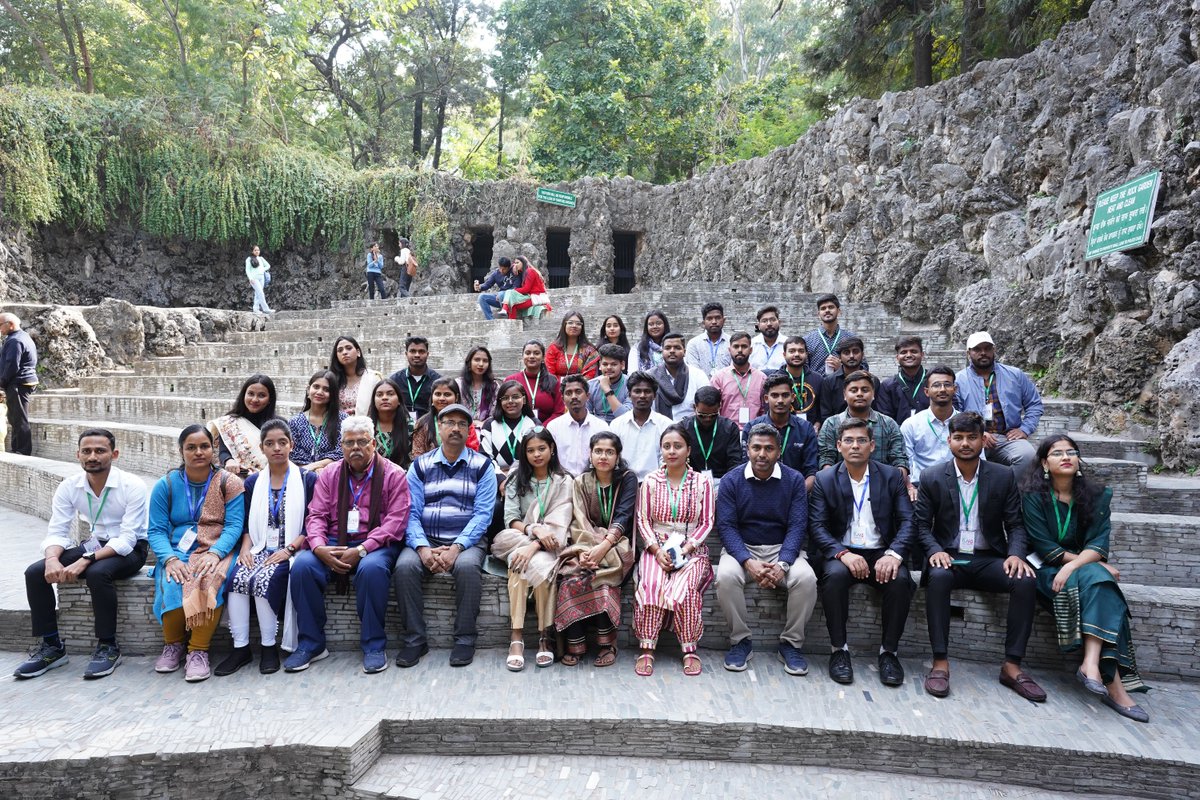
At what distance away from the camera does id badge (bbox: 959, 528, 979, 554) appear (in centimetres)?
351

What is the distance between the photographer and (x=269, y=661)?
338cm

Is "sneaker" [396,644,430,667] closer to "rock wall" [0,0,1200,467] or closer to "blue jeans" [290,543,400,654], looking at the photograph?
"blue jeans" [290,543,400,654]

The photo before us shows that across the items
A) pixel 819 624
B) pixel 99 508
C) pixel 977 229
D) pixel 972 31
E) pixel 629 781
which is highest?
pixel 972 31

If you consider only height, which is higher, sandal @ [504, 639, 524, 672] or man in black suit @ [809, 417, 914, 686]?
man in black suit @ [809, 417, 914, 686]

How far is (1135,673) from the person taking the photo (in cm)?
313

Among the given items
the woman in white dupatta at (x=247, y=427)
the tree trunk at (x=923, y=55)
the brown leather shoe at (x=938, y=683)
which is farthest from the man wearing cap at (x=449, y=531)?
the tree trunk at (x=923, y=55)

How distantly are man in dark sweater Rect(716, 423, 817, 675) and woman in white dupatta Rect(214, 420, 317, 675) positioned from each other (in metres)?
2.28

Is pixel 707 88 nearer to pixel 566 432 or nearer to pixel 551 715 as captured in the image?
pixel 566 432

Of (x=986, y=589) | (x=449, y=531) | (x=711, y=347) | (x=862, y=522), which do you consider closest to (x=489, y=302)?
(x=711, y=347)

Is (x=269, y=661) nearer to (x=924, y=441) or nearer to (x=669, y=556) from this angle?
(x=669, y=556)

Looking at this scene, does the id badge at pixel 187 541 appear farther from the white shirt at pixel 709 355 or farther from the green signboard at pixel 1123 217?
the green signboard at pixel 1123 217

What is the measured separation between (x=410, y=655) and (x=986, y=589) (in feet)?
9.83

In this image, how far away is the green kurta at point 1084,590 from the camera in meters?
3.08

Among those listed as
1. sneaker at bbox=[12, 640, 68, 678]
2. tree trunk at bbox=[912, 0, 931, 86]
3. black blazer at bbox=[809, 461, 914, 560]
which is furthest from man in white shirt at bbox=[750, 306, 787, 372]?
tree trunk at bbox=[912, 0, 931, 86]
